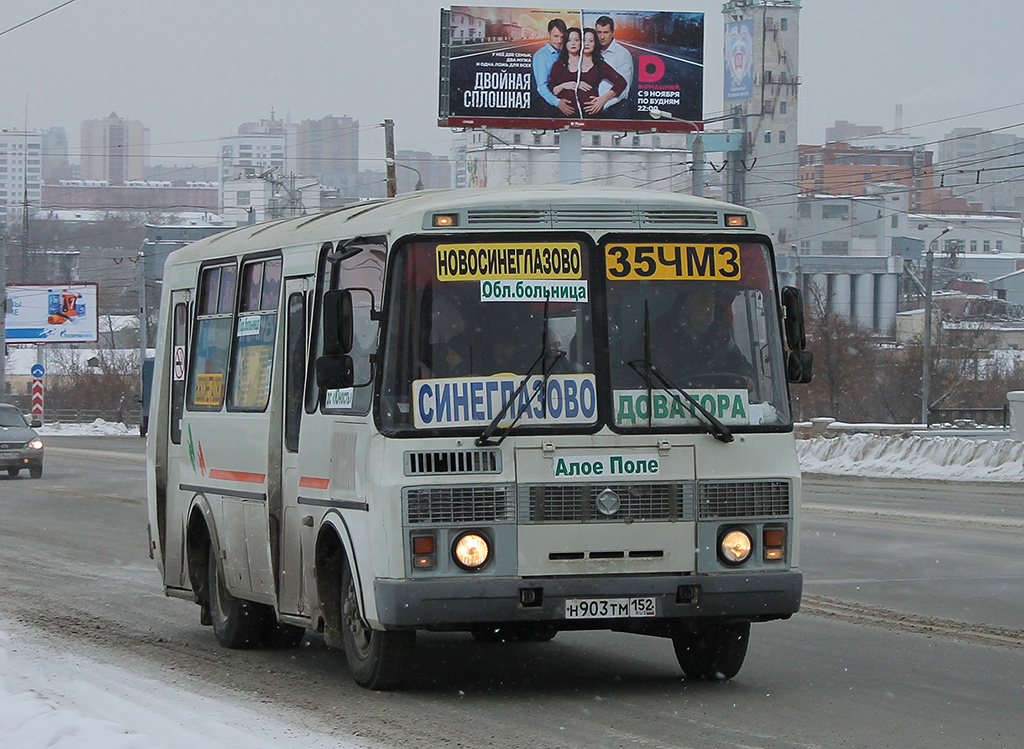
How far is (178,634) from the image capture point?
1159cm

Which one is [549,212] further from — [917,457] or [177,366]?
[917,457]

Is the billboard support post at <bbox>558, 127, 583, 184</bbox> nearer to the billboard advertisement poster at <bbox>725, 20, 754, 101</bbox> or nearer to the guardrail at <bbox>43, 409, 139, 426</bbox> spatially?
the guardrail at <bbox>43, 409, 139, 426</bbox>

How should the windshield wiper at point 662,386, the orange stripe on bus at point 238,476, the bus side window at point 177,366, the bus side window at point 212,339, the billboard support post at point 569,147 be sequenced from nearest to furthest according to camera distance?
the windshield wiper at point 662,386, the orange stripe on bus at point 238,476, the bus side window at point 212,339, the bus side window at point 177,366, the billboard support post at point 569,147

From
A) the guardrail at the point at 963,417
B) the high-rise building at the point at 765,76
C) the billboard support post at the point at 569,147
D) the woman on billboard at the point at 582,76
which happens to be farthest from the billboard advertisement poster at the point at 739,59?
the guardrail at the point at 963,417

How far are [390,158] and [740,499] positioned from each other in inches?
1258

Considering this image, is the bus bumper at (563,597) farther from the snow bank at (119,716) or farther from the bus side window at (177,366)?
the bus side window at (177,366)

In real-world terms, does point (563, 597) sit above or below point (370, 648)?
above

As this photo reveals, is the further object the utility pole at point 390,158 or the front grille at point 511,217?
the utility pole at point 390,158

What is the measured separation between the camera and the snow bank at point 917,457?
103 ft

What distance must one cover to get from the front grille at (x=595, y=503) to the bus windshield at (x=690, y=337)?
1.05ft

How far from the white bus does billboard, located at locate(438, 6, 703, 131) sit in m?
51.9

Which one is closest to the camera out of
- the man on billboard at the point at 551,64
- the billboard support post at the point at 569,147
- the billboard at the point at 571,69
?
the billboard at the point at 571,69

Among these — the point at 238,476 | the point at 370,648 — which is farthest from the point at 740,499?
the point at 238,476

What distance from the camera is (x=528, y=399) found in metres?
8.30
